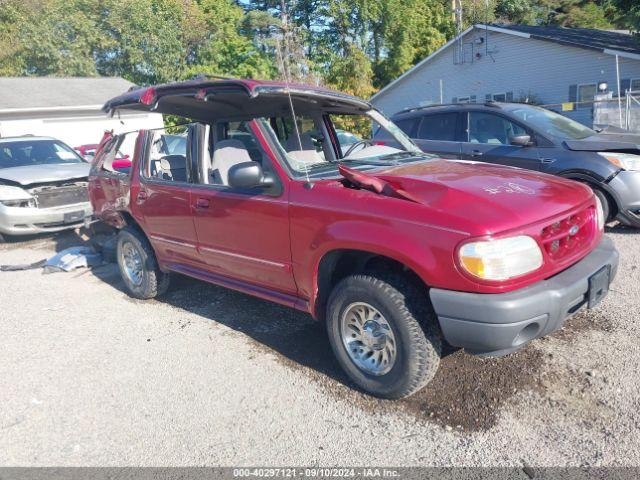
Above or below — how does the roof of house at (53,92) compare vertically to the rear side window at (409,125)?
above

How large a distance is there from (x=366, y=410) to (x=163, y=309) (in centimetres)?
Answer: 279

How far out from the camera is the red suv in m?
2.87

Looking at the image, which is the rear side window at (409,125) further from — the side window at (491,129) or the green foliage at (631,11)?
the green foliage at (631,11)

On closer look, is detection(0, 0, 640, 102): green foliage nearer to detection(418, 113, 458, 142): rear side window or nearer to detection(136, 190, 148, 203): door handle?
detection(418, 113, 458, 142): rear side window

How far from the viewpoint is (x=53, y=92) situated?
2788cm

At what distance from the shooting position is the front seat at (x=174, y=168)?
507 centimetres

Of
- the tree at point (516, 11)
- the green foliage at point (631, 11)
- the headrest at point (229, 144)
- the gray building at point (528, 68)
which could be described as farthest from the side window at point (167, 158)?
the tree at point (516, 11)

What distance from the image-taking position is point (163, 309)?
535cm

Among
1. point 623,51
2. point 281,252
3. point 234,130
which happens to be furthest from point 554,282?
point 623,51

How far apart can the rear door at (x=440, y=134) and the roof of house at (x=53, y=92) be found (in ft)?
76.3

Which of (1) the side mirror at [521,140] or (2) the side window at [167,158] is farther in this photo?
(1) the side mirror at [521,140]

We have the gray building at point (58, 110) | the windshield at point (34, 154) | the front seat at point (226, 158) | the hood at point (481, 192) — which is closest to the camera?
the hood at point (481, 192)

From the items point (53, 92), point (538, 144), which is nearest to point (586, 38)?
point (538, 144)

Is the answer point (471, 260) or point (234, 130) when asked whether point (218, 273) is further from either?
point (471, 260)
